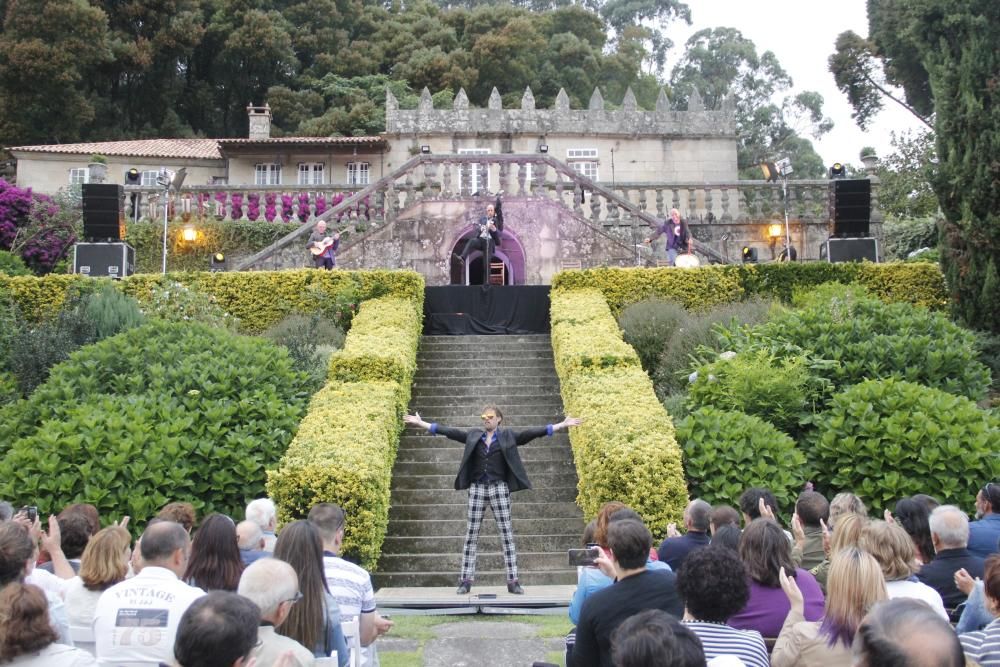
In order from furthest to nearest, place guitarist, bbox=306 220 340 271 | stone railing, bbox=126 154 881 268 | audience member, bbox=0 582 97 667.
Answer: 1. stone railing, bbox=126 154 881 268
2. guitarist, bbox=306 220 340 271
3. audience member, bbox=0 582 97 667

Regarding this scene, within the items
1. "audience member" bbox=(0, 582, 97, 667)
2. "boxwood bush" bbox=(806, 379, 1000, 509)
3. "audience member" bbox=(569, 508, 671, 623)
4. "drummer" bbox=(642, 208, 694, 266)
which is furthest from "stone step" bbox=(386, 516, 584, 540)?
"drummer" bbox=(642, 208, 694, 266)

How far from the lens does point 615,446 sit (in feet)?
31.6

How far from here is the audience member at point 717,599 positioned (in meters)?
3.83

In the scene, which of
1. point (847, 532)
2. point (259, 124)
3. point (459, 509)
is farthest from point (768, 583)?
point (259, 124)

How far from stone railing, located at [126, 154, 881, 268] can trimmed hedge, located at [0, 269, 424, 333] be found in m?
4.14

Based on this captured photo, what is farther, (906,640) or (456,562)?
(456,562)

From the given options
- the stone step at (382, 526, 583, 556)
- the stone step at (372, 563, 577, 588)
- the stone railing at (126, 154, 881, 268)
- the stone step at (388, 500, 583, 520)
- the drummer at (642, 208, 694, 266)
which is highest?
the stone railing at (126, 154, 881, 268)

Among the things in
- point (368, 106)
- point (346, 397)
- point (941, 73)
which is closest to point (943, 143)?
point (941, 73)

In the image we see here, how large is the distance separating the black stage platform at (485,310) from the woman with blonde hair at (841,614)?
12468 mm

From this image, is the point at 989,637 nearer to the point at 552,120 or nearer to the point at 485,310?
the point at 485,310

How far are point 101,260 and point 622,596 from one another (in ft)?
49.7

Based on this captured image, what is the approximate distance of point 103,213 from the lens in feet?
56.9

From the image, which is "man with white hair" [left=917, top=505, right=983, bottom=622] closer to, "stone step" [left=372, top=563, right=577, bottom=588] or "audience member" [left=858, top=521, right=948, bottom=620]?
"audience member" [left=858, top=521, right=948, bottom=620]

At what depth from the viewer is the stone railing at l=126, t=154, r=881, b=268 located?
67.3 ft
